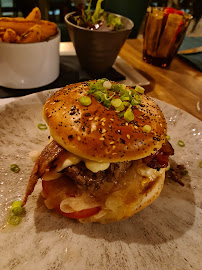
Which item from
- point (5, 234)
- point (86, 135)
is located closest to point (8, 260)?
point (5, 234)

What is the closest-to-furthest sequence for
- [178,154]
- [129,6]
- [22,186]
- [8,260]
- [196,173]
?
[8,260], [22,186], [196,173], [178,154], [129,6]

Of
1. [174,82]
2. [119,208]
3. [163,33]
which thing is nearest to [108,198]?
[119,208]

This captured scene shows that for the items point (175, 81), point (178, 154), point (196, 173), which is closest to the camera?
point (196, 173)

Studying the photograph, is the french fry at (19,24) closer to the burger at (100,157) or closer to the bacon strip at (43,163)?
the burger at (100,157)

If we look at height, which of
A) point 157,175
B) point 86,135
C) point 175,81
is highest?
point 86,135

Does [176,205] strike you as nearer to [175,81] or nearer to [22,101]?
[22,101]

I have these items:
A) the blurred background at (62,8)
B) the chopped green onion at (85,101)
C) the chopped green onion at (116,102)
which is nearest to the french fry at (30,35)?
the chopped green onion at (85,101)

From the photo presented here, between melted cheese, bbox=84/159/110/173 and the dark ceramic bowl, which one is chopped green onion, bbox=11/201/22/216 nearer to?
melted cheese, bbox=84/159/110/173
